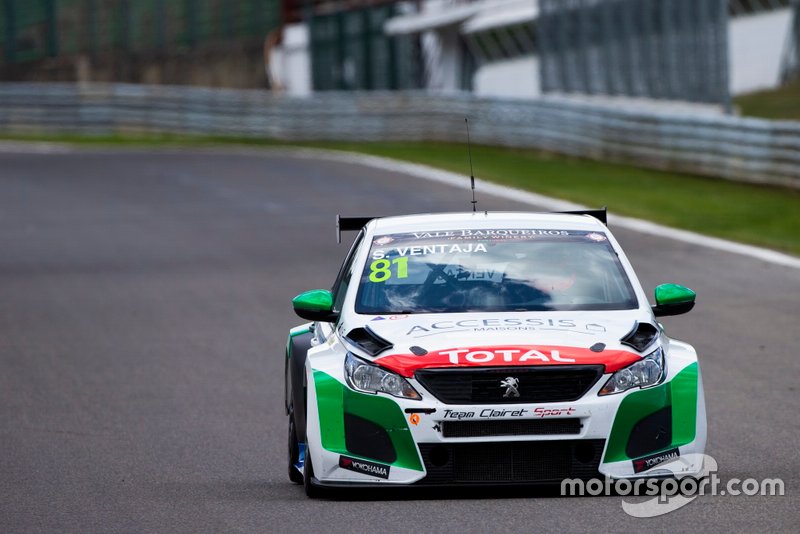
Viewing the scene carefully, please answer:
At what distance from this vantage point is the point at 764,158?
25.6m

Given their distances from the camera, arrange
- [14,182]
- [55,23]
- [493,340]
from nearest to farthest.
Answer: [493,340] < [14,182] < [55,23]

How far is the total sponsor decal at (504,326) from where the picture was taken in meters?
7.20

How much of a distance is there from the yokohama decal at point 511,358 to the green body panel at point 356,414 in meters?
0.18

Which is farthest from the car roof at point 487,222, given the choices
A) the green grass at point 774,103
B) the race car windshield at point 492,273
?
the green grass at point 774,103

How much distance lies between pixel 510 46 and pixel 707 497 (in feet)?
125

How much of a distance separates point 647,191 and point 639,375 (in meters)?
19.2

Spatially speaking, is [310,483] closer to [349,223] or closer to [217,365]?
[349,223]

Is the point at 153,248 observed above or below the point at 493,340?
below

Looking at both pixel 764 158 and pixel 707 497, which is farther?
pixel 764 158

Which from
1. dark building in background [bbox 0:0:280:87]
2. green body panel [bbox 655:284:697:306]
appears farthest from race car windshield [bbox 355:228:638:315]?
dark building in background [bbox 0:0:280:87]

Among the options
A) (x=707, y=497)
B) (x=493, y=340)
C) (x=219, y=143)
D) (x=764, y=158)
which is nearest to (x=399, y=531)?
(x=493, y=340)

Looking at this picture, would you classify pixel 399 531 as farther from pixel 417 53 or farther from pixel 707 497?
pixel 417 53

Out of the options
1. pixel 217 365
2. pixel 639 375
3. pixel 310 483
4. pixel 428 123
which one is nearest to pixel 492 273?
pixel 639 375

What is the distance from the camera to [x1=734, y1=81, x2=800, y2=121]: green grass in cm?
3591
